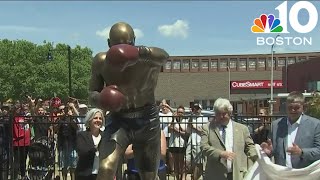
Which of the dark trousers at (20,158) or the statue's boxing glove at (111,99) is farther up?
Result: the statue's boxing glove at (111,99)

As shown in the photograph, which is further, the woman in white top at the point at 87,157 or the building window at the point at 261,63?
the building window at the point at 261,63

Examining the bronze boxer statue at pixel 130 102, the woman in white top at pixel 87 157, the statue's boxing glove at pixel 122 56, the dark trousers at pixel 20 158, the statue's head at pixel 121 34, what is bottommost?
the dark trousers at pixel 20 158

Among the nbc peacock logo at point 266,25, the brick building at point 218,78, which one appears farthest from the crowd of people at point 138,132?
the brick building at point 218,78

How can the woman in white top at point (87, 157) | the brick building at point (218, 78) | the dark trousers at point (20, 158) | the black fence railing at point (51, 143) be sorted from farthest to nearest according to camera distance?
the brick building at point (218, 78), the dark trousers at point (20, 158), the black fence railing at point (51, 143), the woman in white top at point (87, 157)

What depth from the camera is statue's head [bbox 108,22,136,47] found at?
4.33 meters

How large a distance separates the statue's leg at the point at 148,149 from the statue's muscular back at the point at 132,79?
0.25 meters

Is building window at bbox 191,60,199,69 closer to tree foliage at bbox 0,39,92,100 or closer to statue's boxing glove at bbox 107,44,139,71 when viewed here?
tree foliage at bbox 0,39,92,100

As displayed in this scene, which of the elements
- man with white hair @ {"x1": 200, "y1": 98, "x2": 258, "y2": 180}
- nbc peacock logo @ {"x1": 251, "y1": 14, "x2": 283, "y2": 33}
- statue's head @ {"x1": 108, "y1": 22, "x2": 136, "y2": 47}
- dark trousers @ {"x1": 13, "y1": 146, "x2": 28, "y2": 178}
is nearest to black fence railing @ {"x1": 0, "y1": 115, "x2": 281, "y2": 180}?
dark trousers @ {"x1": 13, "y1": 146, "x2": 28, "y2": 178}

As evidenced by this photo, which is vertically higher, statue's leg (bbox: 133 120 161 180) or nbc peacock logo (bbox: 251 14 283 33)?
nbc peacock logo (bbox: 251 14 283 33)

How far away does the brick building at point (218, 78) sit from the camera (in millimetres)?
71312

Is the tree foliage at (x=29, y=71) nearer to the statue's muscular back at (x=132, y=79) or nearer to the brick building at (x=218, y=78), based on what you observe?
the brick building at (x=218, y=78)

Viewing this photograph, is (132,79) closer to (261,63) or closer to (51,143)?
(51,143)

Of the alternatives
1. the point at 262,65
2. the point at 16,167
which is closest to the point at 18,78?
the point at 262,65

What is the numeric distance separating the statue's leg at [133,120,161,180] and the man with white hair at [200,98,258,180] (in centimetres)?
130
